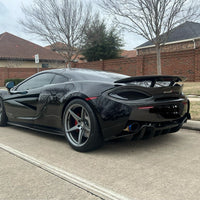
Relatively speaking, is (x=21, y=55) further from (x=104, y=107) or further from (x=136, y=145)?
(x=104, y=107)

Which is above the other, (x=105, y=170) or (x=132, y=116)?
(x=132, y=116)

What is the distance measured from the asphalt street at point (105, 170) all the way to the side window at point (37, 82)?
1.07m

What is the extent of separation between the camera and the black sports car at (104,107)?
3.34 metres

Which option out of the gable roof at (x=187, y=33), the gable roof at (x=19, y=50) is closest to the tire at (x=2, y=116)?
the gable roof at (x=187, y=33)

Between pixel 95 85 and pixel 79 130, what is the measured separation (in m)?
0.71

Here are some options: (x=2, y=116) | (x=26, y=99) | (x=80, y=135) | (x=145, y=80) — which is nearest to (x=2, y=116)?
(x=2, y=116)

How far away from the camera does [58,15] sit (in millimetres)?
20516

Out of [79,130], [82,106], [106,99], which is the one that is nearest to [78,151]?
[79,130]

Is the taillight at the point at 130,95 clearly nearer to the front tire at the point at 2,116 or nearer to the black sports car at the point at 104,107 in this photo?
the black sports car at the point at 104,107

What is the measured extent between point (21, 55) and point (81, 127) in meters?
33.6

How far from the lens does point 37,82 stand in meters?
4.91

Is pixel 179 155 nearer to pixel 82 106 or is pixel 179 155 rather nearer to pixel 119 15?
pixel 82 106

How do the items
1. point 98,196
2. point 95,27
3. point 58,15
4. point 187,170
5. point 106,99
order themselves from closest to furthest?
point 98,196 → point 187,170 → point 106,99 → point 58,15 → point 95,27

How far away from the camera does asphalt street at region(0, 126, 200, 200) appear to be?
2416mm
